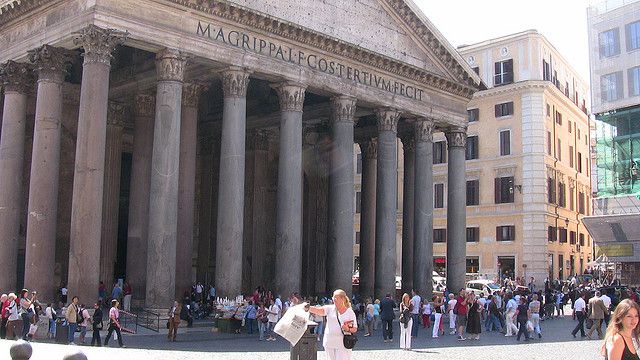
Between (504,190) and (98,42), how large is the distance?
28166 millimetres

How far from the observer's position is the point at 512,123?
41.5 m

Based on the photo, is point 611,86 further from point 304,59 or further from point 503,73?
point 304,59

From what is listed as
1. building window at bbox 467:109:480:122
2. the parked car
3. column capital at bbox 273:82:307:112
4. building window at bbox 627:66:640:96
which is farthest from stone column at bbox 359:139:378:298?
building window at bbox 467:109:480:122

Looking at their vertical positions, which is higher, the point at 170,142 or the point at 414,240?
the point at 170,142

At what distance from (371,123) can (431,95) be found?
3.93 metres

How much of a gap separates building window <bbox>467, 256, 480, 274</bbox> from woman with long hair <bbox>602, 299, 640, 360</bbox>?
37.1 metres

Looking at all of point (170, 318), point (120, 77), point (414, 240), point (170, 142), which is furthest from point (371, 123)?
point (170, 318)

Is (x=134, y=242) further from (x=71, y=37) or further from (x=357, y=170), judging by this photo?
(x=357, y=170)

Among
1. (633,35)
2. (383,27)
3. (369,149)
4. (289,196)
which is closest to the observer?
(289,196)

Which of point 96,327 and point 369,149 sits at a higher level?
point 369,149

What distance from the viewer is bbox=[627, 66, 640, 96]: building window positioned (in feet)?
109

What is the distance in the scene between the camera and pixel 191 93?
2364cm

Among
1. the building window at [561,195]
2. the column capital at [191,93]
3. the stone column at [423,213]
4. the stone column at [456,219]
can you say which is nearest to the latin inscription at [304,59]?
the stone column at [423,213]

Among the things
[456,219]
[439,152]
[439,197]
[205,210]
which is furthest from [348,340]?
[439,152]
